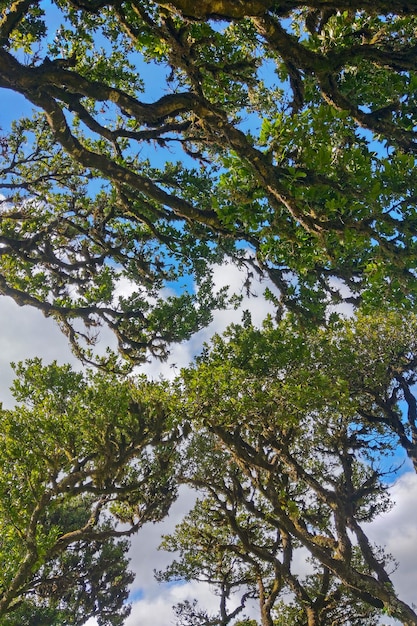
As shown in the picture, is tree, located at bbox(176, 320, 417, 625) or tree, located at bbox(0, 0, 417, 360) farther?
tree, located at bbox(176, 320, 417, 625)

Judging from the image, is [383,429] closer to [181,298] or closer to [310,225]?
[181,298]

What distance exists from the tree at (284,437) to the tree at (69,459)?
1.72 metres

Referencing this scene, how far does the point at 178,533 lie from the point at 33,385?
1276 cm

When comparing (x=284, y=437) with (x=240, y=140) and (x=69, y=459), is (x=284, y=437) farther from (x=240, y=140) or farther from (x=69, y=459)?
(x=240, y=140)

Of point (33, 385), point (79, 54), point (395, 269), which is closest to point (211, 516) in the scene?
point (33, 385)

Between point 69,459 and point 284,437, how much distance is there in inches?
338

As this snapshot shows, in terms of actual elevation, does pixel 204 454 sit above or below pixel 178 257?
below

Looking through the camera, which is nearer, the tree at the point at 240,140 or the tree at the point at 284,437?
the tree at the point at 240,140

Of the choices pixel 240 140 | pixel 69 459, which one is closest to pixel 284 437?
pixel 69 459

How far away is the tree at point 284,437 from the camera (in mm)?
16109

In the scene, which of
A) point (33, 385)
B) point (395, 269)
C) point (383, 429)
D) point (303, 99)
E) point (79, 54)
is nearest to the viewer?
point (395, 269)

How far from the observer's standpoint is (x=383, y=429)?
2236 cm

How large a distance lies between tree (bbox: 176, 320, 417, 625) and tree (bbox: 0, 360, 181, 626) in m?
1.72

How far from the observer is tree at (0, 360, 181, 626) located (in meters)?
13.8
